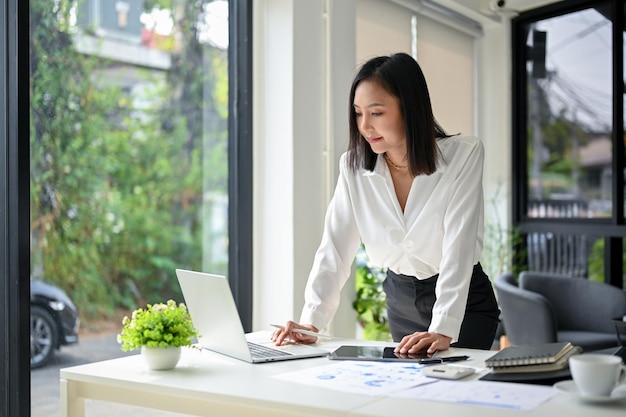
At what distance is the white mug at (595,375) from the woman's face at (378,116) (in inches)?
41.5

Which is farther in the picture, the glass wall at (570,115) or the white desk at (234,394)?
the glass wall at (570,115)

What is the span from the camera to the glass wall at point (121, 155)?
2.87 m

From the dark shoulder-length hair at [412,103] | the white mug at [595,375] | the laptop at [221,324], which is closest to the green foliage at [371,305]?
the dark shoulder-length hair at [412,103]

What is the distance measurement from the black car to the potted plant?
3.28 ft

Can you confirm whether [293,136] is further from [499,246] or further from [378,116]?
[499,246]

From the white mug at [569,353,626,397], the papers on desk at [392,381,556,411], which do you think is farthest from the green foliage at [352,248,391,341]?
the white mug at [569,353,626,397]

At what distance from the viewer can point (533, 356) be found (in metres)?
1.68

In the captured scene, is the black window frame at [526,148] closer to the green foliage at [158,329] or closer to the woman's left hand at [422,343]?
the woman's left hand at [422,343]

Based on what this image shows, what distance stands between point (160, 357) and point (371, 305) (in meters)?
2.29

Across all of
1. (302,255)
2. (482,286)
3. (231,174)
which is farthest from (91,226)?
(482,286)

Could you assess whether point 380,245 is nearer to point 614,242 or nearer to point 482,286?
point 482,286

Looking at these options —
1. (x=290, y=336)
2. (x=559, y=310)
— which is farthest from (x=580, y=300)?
(x=290, y=336)

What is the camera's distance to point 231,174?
3793 mm

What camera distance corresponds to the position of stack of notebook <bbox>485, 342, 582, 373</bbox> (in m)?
1.66
